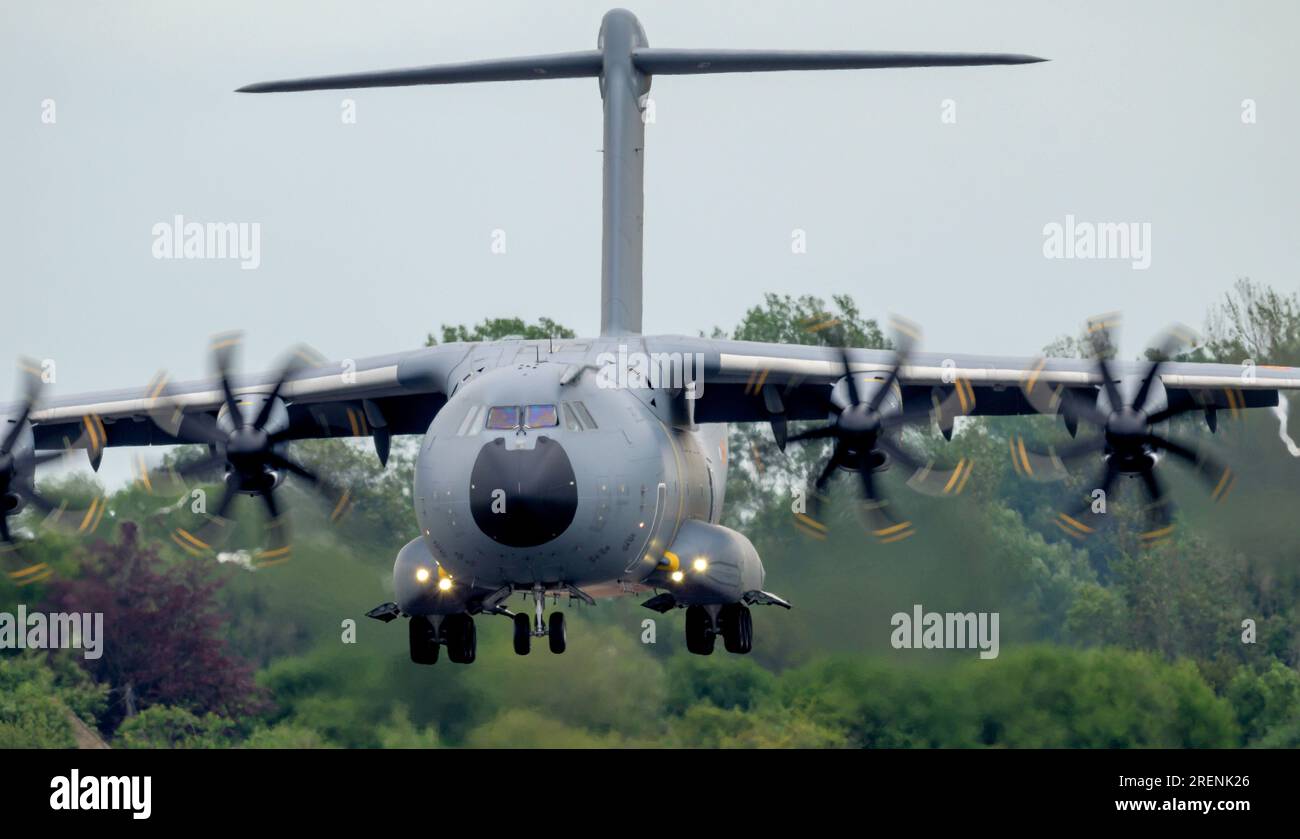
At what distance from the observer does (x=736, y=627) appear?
102 feet

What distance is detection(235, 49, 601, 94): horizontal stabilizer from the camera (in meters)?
31.3

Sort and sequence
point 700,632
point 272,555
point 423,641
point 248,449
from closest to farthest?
point 248,449 < point 423,641 < point 700,632 < point 272,555

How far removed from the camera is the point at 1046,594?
117 ft

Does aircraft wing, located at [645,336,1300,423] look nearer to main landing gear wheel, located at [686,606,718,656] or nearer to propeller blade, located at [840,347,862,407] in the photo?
propeller blade, located at [840,347,862,407]

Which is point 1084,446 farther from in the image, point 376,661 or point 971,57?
point 376,661

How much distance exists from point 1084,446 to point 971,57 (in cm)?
497

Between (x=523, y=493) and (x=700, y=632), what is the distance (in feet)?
17.3

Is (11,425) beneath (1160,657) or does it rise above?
above

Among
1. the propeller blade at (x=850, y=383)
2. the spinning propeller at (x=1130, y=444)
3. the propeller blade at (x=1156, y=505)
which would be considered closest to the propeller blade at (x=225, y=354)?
the propeller blade at (x=850, y=383)

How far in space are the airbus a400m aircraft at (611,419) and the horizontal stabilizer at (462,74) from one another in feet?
0.11

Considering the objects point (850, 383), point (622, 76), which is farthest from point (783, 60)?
point (850, 383)

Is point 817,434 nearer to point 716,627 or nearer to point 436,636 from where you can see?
point 716,627
